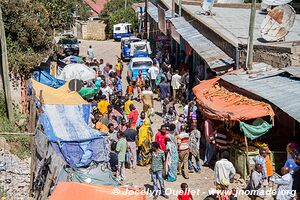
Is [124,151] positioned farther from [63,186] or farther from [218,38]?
[218,38]

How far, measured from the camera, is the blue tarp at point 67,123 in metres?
13.3

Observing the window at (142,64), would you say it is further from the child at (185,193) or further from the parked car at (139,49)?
the child at (185,193)

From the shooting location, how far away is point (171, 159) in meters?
13.3

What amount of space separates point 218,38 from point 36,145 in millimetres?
8878

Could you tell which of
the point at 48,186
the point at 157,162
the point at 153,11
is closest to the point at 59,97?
the point at 157,162

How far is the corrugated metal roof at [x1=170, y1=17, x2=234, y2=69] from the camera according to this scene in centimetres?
1727

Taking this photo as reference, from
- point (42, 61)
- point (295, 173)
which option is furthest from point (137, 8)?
point (295, 173)

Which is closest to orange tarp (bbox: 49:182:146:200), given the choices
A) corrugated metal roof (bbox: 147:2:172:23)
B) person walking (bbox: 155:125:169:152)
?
person walking (bbox: 155:125:169:152)

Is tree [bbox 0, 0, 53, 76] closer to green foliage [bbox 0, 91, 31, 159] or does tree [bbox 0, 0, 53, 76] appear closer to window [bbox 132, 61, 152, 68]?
green foliage [bbox 0, 91, 31, 159]

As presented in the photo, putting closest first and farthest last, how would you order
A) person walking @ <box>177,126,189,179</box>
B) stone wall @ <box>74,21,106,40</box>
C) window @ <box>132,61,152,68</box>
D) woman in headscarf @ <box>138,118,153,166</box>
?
person walking @ <box>177,126,189,179</box>
woman in headscarf @ <box>138,118,153,166</box>
window @ <box>132,61,152,68</box>
stone wall @ <box>74,21,106,40</box>

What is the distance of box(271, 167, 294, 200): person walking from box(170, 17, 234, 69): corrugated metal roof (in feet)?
21.4

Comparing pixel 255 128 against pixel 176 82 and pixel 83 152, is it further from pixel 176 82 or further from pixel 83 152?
pixel 176 82

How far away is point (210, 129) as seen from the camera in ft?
47.5

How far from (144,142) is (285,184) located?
15.8 ft
